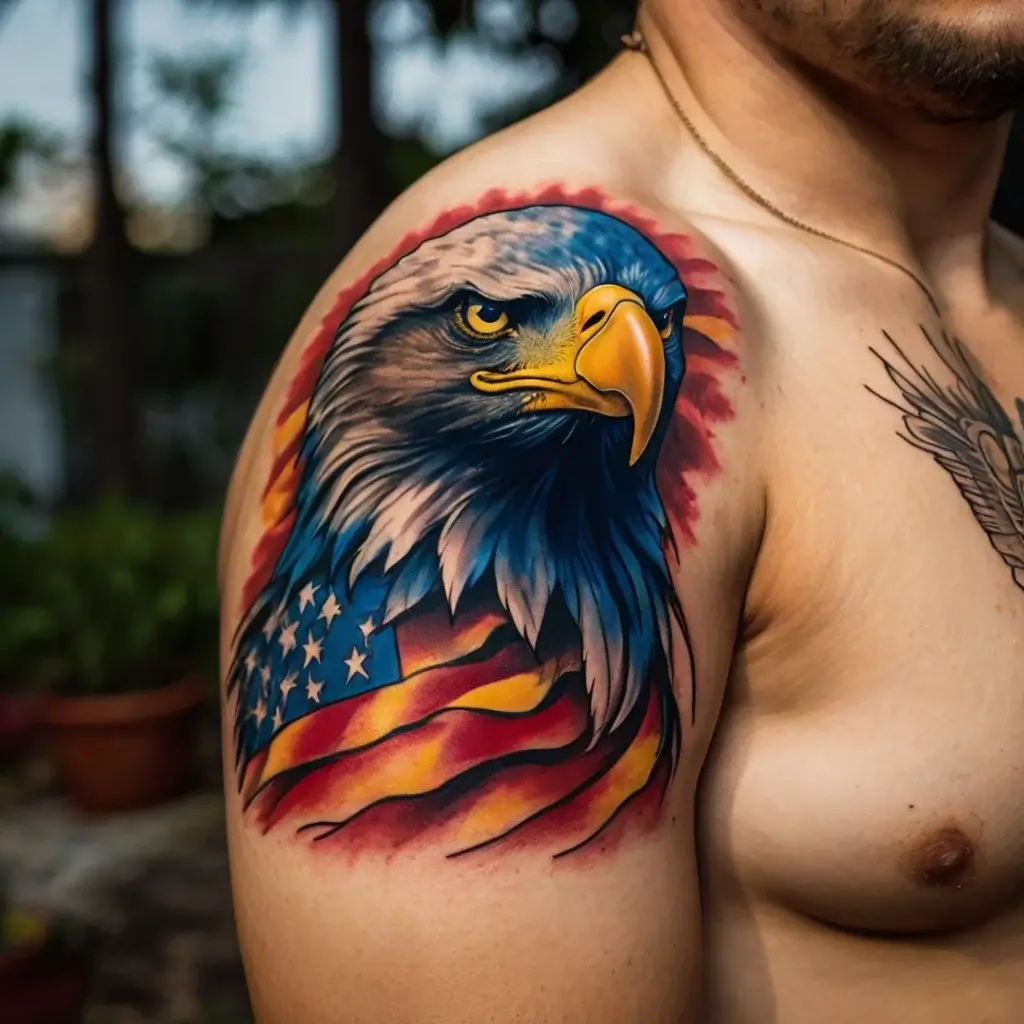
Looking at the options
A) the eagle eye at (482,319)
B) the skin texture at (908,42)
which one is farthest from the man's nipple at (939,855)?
the skin texture at (908,42)

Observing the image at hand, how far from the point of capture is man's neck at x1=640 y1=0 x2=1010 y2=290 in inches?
36.4

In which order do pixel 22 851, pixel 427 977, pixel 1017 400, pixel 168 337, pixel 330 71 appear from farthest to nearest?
1. pixel 168 337
2. pixel 330 71
3. pixel 22 851
4. pixel 1017 400
5. pixel 427 977

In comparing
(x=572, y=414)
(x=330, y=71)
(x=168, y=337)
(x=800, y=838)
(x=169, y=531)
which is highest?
(x=572, y=414)

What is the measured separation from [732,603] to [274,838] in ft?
1.10

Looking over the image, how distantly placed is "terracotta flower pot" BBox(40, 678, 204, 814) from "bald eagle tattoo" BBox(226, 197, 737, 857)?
2.38 meters

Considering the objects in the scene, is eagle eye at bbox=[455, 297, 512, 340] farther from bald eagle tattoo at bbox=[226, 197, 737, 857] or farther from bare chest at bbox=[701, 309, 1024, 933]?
bare chest at bbox=[701, 309, 1024, 933]

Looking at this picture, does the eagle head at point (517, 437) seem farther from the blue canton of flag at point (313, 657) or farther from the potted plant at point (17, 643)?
the potted plant at point (17, 643)

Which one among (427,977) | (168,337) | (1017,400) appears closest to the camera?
(427,977)

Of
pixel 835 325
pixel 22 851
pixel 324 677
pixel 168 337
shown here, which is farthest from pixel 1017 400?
pixel 168 337

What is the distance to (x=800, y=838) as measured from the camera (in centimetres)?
74

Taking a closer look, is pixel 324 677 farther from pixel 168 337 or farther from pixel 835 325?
pixel 168 337

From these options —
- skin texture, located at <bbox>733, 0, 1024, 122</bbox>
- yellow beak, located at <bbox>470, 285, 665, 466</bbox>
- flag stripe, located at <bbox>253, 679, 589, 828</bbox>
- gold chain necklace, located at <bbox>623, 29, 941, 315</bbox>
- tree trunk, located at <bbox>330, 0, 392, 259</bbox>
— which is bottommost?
tree trunk, located at <bbox>330, 0, 392, 259</bbox>

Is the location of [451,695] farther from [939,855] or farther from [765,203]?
[765,203]

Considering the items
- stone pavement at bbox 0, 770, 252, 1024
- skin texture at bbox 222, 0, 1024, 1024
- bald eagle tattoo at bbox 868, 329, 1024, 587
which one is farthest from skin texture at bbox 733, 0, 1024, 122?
stone pavement at bbox 0, 770, 252, 1024
